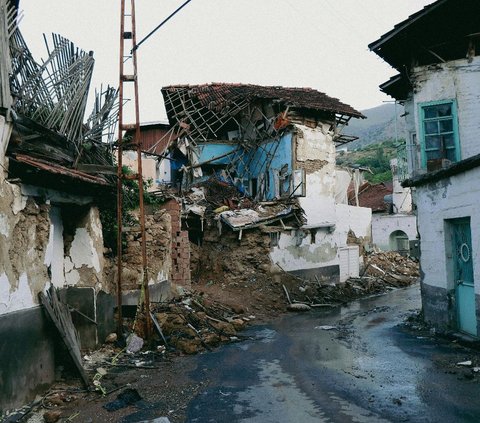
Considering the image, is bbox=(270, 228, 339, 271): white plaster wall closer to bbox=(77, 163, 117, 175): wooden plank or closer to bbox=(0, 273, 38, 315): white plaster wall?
bbox=(77, 163, 117, 175): wooden plank

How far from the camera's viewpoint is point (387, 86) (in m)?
14.0

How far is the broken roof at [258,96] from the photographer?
1992cm

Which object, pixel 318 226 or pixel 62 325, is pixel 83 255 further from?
pixel 318 226

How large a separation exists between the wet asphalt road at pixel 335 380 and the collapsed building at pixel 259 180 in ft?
22.5

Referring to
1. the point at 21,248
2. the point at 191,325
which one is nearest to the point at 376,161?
the point at 191,325

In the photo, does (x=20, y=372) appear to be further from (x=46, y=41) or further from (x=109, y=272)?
(x=46, y=41)

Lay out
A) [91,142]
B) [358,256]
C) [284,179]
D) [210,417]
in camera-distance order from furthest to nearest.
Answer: [358,256]
[284,179]
[91,142]
[210,417]

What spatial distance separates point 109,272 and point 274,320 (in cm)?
611

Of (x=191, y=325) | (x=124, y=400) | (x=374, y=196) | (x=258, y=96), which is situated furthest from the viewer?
Result: (x=374, y=196)

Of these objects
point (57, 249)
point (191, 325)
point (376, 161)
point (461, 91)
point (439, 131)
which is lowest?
point (191, 325)

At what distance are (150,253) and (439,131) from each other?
26.7ft

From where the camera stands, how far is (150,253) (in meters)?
11.5

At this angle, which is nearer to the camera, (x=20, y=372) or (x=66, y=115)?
(x=20, y=372)

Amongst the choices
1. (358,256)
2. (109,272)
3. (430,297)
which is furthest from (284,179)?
(109,272)
